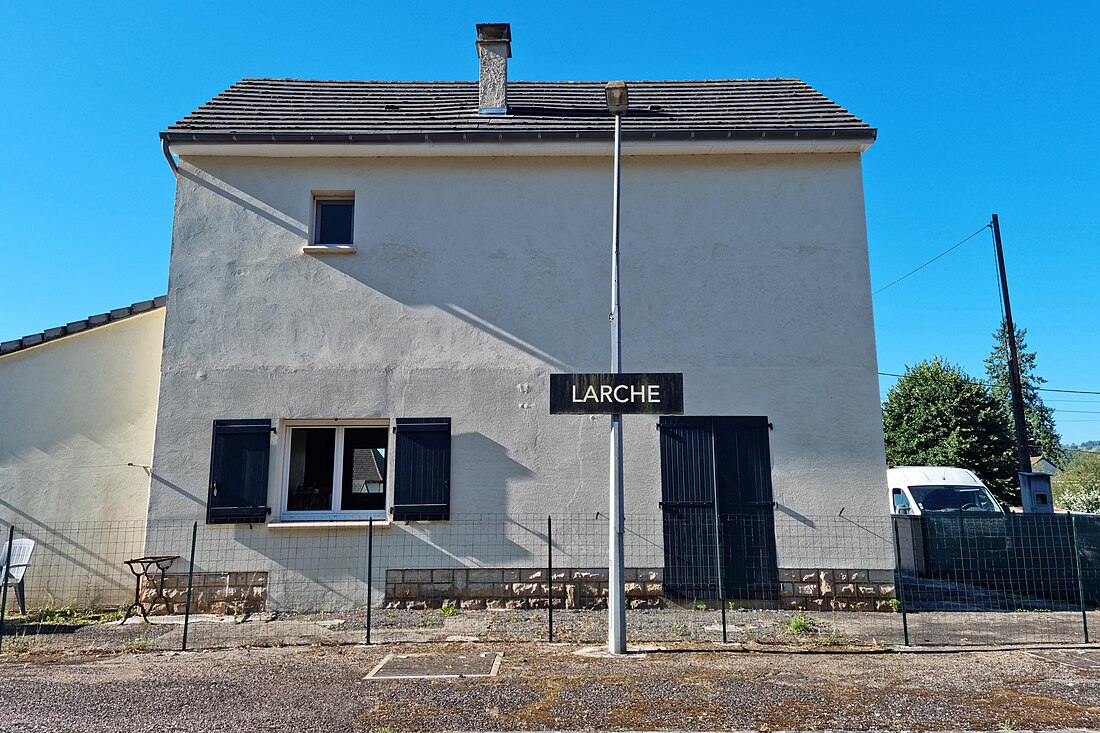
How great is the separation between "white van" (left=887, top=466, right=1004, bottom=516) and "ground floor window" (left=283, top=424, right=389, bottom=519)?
400 inches

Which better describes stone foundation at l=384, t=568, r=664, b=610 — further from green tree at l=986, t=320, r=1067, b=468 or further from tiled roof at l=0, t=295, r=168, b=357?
green tree at l=986, t=320, r=1067, b=468

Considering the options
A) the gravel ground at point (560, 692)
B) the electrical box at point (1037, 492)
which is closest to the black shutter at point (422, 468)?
the gravel ground at point (560, 692)

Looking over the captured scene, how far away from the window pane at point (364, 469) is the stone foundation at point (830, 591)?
17.1 ft

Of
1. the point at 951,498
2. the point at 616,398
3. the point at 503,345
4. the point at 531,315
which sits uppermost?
the point at 531,315

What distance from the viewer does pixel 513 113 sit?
11.1 m

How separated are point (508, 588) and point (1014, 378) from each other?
46.5 feet

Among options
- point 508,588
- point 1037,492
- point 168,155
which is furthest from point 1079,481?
point 168,155

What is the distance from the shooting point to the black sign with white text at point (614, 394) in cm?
730

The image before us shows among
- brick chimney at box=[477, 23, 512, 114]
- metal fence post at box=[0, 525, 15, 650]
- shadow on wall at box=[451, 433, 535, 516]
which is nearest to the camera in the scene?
metal fence post at box=[0, 525, 15, 650]

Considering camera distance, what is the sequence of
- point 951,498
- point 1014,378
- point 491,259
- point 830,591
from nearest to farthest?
point 830,591 < point 491,259 < point 951,498 < point 1014,378

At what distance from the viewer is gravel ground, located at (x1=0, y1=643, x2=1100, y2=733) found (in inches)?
208

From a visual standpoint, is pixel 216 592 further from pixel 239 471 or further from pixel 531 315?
pixel 531 315

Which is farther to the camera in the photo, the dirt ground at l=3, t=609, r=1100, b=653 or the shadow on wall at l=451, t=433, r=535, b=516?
the shadow on wall at l=451, t=433, r=535, b=516

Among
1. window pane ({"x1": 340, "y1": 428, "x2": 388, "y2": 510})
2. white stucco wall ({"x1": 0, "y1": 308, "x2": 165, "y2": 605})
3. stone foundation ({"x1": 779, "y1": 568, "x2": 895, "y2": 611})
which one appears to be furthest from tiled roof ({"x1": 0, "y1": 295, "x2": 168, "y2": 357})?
stone foundation ({"x1": 779, "y1": 568, "x2": 895, "y2": 611})
